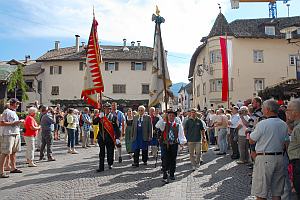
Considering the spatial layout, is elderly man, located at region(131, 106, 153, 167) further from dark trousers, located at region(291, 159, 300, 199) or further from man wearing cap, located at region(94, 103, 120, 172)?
dark trousers, located at region(291, 159, 300, 199)

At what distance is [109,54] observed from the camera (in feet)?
166

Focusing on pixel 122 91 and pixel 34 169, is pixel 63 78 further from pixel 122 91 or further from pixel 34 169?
pixel 34 169

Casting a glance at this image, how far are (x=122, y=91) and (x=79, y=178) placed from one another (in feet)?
135

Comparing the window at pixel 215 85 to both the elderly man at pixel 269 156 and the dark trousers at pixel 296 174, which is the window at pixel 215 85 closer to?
the elderly man at pixel 269 156

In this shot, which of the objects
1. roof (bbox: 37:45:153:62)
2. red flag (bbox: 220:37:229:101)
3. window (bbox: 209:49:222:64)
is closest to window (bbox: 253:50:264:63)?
window (bbox: 209:49:222:64)

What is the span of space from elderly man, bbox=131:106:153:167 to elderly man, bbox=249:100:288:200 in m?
6.03

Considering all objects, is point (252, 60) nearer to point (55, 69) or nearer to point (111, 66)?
point (111, 66)

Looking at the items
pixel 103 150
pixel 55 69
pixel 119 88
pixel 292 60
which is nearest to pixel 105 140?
pixel 103 150

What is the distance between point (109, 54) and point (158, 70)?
1663 inches

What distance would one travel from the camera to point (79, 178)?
30.1 feet

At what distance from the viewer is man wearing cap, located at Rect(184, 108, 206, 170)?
10430 millimetres

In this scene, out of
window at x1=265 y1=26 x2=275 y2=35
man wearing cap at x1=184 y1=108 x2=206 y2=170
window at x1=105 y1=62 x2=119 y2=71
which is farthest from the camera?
window at x1=105 y1=62 x2=119 y2=71

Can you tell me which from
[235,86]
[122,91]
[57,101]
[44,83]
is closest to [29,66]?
[44,83]

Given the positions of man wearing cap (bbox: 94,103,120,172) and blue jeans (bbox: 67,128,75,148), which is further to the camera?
blue jeans (bbox: 67,128,75,148)
